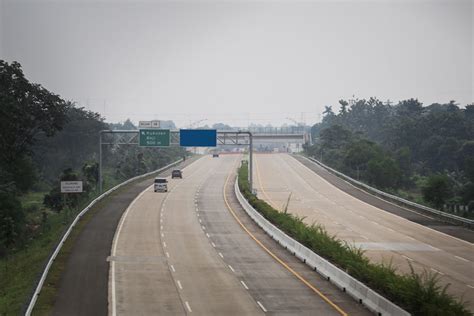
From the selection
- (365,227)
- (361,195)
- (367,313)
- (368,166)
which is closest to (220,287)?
(367,313)

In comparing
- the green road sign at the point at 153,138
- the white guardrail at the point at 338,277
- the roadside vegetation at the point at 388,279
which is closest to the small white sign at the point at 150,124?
the green road sign at the point at 153,138

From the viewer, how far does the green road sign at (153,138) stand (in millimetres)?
77062

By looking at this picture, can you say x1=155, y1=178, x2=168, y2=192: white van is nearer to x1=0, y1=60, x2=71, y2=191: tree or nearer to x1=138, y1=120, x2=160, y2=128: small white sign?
x1=138, y1=120, x2=160, y2=128: small white sign

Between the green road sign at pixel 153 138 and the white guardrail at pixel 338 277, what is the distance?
29.9 meters

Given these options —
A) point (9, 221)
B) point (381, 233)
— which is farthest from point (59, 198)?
point (381, 233)

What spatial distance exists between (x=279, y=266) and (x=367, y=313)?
36.7ft

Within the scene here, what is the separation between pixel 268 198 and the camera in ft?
261

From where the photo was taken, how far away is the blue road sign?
7419cm

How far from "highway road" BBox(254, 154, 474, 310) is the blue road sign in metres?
10.0

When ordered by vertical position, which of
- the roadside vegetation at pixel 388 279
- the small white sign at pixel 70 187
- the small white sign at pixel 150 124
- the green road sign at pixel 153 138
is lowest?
the roadside vegetation at pixel 388 279

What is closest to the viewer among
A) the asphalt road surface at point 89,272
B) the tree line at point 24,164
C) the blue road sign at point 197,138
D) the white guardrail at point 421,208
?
the asphalt road surface at point 89,272

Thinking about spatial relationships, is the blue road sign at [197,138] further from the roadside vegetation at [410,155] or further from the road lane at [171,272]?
the roadside vegetation at [410,155]

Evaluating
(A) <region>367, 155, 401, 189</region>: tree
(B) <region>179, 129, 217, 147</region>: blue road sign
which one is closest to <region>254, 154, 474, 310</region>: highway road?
(A) <region>367, 155, 401, 189</region>: tree

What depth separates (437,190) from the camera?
239 feet
